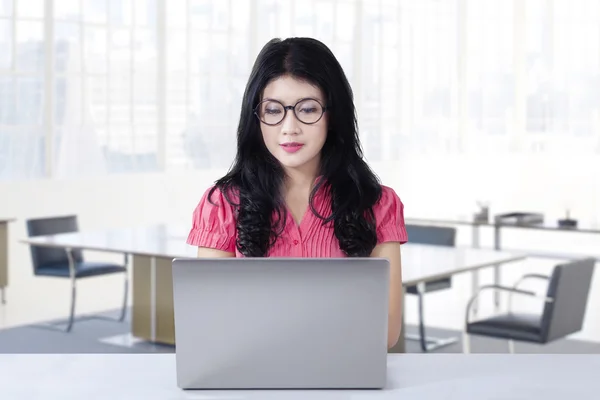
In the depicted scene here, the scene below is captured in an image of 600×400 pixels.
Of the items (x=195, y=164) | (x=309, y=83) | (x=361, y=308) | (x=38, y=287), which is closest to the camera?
(x=361, y=308)

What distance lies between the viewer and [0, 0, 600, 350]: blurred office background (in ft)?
28.7

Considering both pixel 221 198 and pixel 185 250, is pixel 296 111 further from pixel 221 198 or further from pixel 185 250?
pixel 185 250

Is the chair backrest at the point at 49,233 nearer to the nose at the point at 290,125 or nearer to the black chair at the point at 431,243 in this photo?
the black chair at the point at 431,243

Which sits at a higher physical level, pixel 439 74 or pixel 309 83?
pixel 439 74

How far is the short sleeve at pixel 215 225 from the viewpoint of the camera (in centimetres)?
246

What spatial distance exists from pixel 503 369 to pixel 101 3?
777 cm

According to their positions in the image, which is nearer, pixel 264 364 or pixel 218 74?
pixel 264 364

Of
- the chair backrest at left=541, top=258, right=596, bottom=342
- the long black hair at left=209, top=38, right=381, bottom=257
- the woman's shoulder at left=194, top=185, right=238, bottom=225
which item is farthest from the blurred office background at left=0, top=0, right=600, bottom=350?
the woman's shoulder at left=194, top=185, right=238, bottom=225

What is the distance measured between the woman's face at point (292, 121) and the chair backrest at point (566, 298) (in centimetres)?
288

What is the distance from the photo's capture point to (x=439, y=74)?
12656mm

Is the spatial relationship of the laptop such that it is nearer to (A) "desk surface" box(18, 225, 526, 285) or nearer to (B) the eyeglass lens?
(B) the eyeglass lens

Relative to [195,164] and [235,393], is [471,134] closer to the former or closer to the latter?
[195,164]

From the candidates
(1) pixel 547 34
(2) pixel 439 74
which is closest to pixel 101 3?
(2) pixel 439 74

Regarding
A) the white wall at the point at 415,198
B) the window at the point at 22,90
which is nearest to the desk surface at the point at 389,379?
the white wall at the point at 415,198
